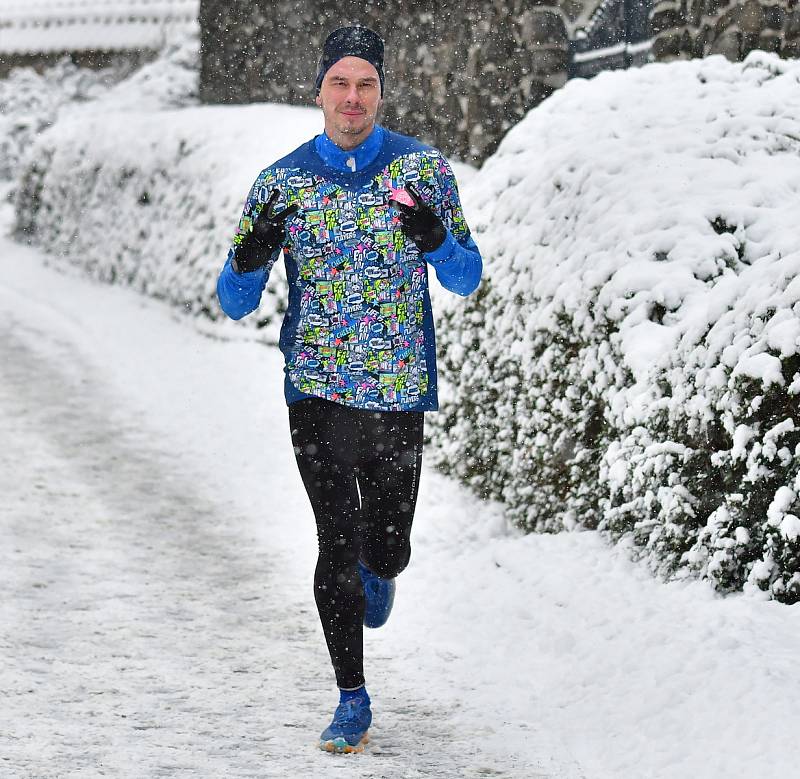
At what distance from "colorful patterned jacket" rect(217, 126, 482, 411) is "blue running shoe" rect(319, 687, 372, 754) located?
0.94 metres

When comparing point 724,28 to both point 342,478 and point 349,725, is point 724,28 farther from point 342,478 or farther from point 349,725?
point 349,725

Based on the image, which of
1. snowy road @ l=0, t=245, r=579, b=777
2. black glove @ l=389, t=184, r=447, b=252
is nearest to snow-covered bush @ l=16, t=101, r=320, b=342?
snowy road @ l=0, t=245, r=579, b=777

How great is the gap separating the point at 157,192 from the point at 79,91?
37.3 feet

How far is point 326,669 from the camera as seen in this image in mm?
4922

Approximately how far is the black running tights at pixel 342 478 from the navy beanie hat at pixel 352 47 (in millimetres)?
1065

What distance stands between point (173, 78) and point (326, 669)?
50.6ft

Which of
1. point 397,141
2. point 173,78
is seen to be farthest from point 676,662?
point 173,78

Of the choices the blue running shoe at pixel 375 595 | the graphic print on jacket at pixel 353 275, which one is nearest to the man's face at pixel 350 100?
the graphic print on jacket at pixel 353 275

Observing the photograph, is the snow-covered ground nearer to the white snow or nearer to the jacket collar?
the white snow

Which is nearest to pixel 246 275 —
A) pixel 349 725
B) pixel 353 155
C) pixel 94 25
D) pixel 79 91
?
pixel 353 155

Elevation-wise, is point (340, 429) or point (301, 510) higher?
point (340, 429)

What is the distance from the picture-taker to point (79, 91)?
2419 centimetres

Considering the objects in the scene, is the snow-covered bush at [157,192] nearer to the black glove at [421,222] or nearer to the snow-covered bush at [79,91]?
the snow-covered bush at [79,91]

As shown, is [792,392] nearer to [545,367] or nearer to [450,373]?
[545,367]
